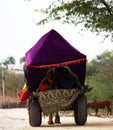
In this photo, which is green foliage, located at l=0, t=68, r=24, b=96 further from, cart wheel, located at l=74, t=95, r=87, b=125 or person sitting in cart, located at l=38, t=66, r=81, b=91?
cart wheel, located at l=74, t=95, r=87, b=125

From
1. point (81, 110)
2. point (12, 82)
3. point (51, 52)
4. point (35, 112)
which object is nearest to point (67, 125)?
point (81, 110)

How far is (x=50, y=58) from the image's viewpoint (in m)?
15.5

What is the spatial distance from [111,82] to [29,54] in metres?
21.0

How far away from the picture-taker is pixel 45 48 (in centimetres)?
1564

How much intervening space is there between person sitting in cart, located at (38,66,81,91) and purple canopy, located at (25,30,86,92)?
0.46 feet

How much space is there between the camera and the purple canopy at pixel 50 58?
15.4 m

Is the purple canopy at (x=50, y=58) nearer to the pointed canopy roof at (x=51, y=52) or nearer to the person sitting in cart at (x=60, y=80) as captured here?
the pointed canopy roof at (x=51, y=52)

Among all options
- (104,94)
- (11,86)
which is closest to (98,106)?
(104,94)

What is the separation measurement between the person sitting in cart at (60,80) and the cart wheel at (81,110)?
1.15 feet

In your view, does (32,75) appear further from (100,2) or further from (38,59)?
(100,2)

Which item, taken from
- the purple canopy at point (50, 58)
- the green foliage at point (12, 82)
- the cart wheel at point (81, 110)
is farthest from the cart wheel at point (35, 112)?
the green foliage at point (12, 82)

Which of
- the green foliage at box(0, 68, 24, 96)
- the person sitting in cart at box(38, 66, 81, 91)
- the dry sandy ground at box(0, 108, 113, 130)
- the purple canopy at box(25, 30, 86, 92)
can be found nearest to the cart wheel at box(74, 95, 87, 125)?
the dry sandy ground at box(0, 108, 113, 130)

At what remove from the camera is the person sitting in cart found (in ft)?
51.3

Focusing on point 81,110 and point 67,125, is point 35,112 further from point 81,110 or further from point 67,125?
point 81,110
